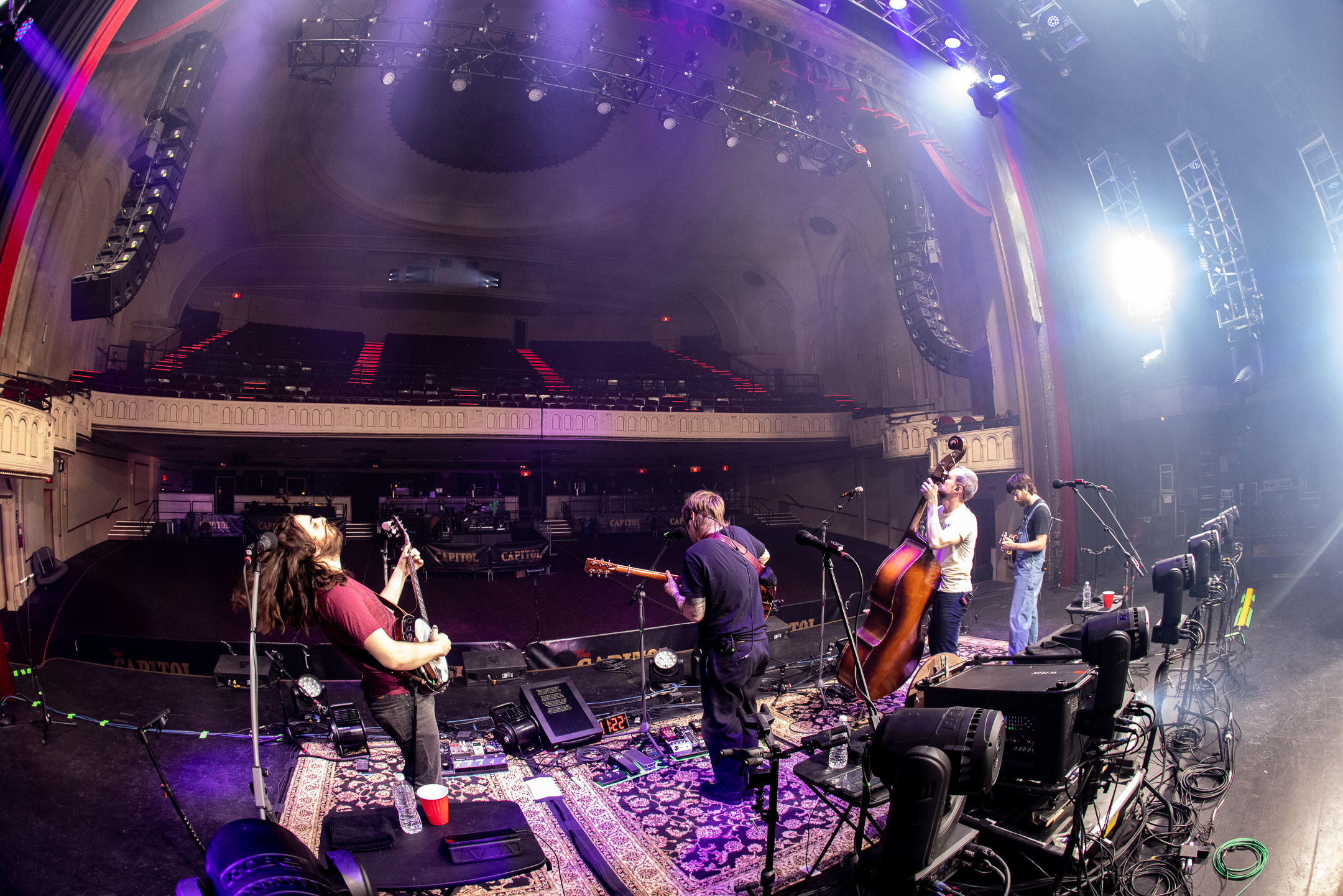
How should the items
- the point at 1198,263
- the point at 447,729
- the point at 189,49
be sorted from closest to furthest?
the point at 447,729
the point at 189,49
the point at 1198,263

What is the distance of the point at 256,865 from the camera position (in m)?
1.31

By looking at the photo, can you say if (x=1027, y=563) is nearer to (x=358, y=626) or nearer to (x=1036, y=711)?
(x=1036, y=711)

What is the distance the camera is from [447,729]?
4773mm

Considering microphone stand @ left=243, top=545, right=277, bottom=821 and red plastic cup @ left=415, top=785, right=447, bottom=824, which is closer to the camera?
microphone stand @ left=243, top=545, right=277, bottom=821

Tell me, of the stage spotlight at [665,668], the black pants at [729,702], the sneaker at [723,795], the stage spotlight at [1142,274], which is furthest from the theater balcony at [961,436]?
the sneaker at [723,795]

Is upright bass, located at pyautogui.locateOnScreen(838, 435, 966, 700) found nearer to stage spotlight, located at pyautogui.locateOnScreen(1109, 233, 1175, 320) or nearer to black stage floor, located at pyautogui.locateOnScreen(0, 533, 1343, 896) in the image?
black stage floor, located at pyautogui.locateOnScreen(0, 533, 1343, 896)

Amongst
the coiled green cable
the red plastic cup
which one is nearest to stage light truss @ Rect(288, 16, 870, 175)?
the red plastic cup

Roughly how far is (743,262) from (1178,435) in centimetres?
1142

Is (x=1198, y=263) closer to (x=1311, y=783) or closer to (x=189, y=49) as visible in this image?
(x=1311, y=783)

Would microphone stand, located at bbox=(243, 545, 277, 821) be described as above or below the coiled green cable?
above

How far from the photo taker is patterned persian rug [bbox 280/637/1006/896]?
2848mm

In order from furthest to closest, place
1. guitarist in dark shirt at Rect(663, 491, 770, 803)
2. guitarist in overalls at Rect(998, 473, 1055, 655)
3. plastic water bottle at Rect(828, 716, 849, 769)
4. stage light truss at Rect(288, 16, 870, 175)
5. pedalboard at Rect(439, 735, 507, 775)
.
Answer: stage light truss at Rect(288, 16, 870, 175)
guitarist in overalls at Rect(998, 473, 1055, 655)
pedalboard at Rect(439, 735, 507, 775)
guitarist in dark shirt at Rect(663, 491, 770, 803)
plastic water bottle at Rect(828, 716, 849, 769)

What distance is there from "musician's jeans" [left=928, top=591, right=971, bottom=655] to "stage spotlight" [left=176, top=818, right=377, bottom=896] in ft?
13.1

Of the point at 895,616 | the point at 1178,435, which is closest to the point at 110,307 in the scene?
the point at 895,616
